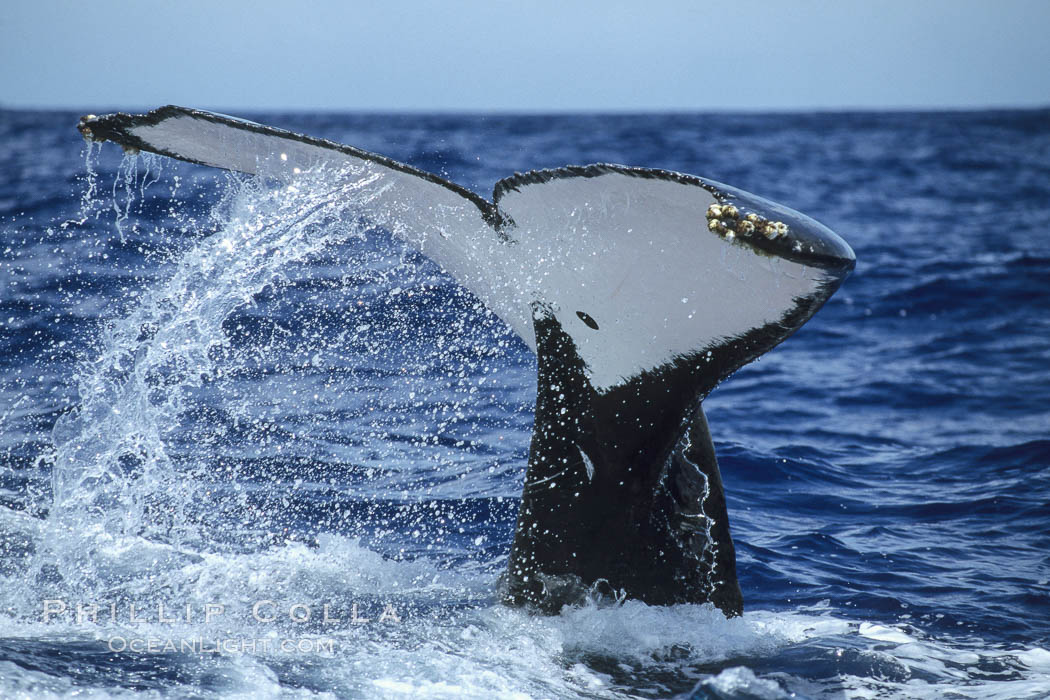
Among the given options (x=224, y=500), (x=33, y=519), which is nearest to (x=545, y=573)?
(x=224, y=500)

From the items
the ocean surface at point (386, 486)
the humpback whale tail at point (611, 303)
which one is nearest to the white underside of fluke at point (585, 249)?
the humpback whale tail at point (611, 303)

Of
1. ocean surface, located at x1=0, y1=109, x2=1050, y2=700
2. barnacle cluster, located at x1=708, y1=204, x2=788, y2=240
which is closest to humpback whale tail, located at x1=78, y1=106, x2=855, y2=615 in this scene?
barnacle cluster, located at x1=708, y1=204, x2=788, y2=240

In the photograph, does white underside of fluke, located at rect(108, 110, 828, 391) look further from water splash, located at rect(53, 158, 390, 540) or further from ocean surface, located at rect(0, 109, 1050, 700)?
ocean surface, located at rect(0, 109, 1050, 700)

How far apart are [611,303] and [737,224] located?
24.8 inches

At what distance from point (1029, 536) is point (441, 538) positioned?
371cm

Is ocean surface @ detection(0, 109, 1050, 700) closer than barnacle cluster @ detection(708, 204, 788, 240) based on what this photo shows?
No

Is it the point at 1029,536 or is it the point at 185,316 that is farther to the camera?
the point at 1029,536

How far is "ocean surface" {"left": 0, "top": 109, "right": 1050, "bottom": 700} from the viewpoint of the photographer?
13.3 ft

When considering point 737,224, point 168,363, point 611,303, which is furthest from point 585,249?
point 168,363

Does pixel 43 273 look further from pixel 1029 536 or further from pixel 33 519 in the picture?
pixel 1029 536

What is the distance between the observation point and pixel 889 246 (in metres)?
17.9

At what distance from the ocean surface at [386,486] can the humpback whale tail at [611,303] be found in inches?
9.0

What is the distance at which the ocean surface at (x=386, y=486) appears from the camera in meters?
4.04

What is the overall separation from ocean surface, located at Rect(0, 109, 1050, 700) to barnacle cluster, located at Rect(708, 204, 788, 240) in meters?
1.33
